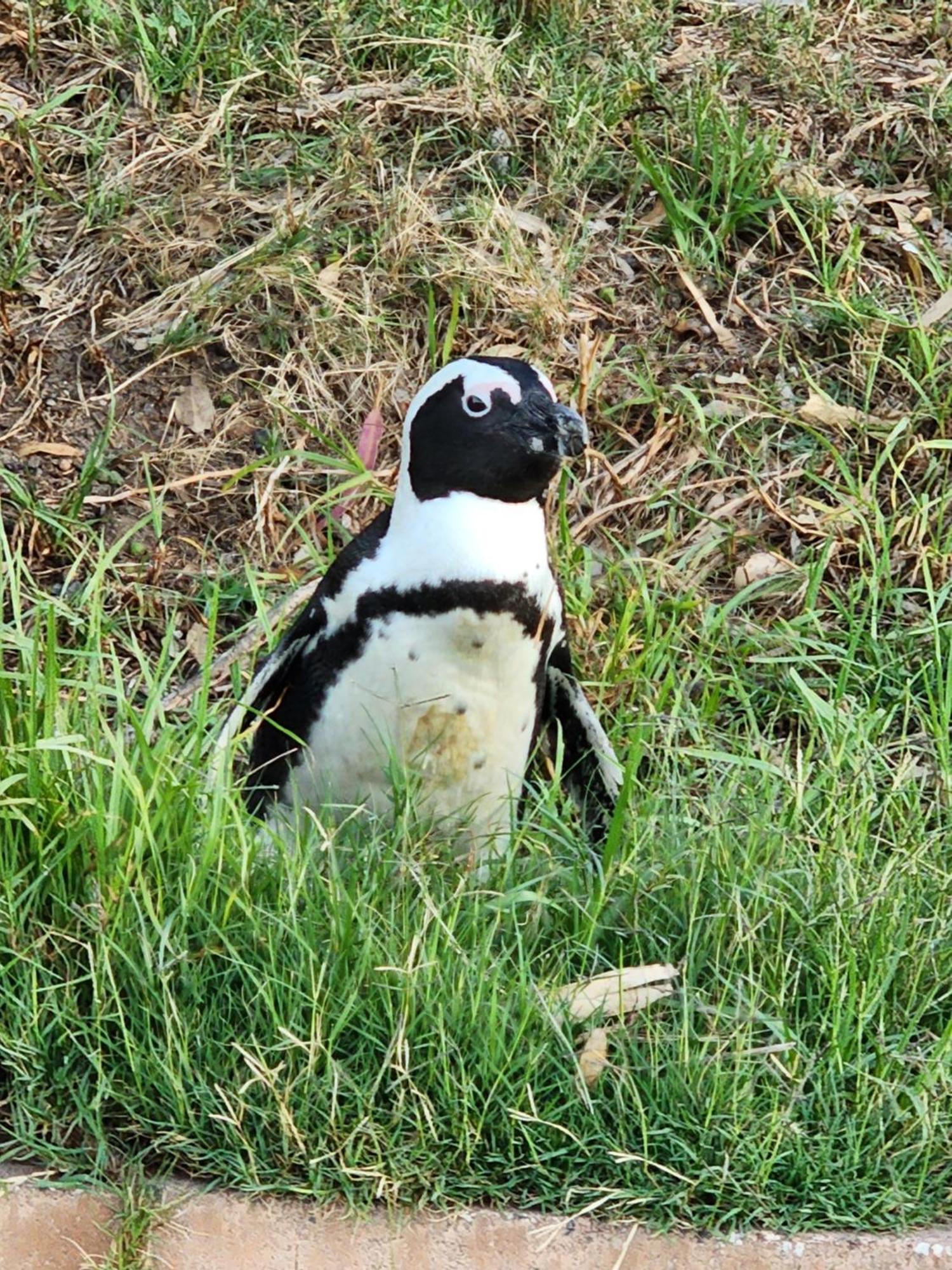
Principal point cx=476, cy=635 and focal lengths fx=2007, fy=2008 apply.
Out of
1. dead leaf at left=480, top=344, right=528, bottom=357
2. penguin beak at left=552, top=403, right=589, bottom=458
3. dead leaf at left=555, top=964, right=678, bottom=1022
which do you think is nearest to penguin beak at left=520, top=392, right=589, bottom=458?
penguin beak at left=552, top=403, right=589, bottom=458

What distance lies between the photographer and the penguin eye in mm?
3943

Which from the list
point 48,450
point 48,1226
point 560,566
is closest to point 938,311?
point 560,566

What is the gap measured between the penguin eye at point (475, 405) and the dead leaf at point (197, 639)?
1.56 m

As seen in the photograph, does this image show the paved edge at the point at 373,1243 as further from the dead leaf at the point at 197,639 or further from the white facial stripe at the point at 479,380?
the dead leaf at the point at 197,639

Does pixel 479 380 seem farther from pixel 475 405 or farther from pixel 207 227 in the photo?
pixel 207 227

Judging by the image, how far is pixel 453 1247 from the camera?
319 centimetres

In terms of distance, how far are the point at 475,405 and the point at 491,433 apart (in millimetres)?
63

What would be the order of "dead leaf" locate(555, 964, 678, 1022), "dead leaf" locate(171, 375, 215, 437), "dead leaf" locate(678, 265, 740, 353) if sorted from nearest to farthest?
"dead leaf" locate(555, 964, 678, 1022)
"dead leaf" locate(171, 375, 215, 437)
"dead leaf" locate(678, 265, 740, 353)

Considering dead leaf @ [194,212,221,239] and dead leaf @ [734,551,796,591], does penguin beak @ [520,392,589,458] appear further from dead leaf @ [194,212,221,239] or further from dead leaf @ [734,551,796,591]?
dead leaf @ [194,212,221,239]

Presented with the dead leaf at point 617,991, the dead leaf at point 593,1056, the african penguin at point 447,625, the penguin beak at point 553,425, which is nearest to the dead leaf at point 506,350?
the african penguin at point 447,625

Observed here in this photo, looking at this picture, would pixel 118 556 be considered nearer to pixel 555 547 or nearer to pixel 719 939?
pixel 555 547

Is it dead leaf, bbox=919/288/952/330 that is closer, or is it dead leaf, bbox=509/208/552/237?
dead leaf, bbox=919/288/952/330

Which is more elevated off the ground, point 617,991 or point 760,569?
point 617,991

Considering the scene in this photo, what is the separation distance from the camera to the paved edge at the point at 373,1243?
3188mm
